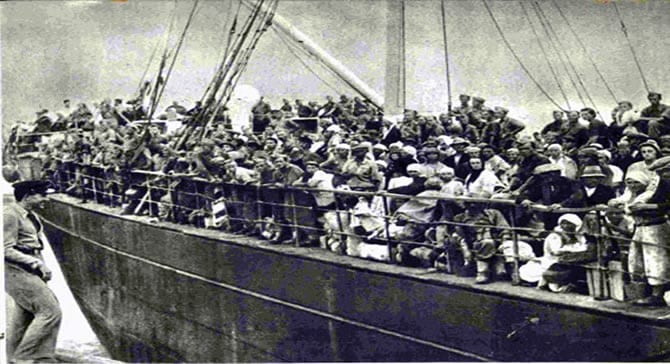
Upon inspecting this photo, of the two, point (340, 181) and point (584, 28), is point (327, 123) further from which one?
point (584, 28)

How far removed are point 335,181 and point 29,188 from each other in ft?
5.98

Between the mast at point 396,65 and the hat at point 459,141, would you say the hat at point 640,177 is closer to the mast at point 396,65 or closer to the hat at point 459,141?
the hat at point 459,141

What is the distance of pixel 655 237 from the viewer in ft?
13.5

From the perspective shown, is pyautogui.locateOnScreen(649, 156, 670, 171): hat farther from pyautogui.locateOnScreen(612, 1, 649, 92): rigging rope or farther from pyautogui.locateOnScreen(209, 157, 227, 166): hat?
pyautogui.locateOnScreen(209, 157, 227, 166): hat

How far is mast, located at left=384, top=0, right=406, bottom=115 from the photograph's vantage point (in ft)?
15.4

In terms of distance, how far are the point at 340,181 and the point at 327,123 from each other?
0.35 metres

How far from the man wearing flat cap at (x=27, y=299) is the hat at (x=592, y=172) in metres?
3.02

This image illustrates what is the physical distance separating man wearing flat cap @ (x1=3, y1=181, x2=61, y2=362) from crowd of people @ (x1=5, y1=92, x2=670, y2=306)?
472 millimetres

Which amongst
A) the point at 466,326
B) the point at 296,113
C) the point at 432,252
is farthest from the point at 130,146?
the point at 466,326

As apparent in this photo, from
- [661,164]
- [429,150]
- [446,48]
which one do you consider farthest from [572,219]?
[446,48]

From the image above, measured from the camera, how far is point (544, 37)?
15.0ft

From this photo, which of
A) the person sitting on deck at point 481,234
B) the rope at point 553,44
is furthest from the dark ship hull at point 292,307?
the rope at point 553,44

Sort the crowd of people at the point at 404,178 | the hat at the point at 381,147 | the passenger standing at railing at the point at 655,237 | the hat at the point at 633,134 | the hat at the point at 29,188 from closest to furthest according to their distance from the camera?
the passenger standing at railing at the point at 655,237
the crowd of people at the point at 404,178
the hat at the point at 633,134
the hat at the point at 381,147
the hat at the point at 29,188

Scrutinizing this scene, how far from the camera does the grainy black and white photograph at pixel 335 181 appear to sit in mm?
4242
